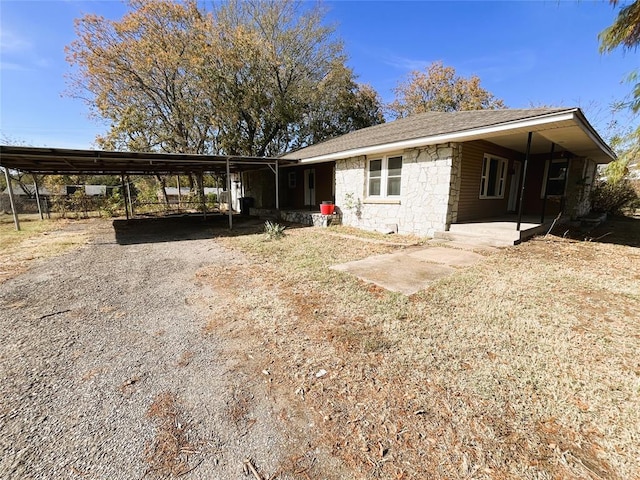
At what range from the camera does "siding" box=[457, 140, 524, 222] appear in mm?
7715

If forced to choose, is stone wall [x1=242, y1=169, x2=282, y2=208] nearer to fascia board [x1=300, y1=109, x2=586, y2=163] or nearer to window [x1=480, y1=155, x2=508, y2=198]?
fascia board [x1=300, y1=109, x2=586, y2=163]

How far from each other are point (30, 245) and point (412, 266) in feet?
32.5

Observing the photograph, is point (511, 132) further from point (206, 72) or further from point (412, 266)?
point (206, 72)

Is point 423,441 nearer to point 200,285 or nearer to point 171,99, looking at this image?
point 200,285

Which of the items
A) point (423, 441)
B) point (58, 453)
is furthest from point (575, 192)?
point (58, 453)

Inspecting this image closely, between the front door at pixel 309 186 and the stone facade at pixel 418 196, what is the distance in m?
3.68

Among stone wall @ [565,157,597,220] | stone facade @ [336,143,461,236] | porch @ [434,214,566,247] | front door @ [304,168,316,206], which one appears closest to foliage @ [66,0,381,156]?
front door @ [304,168,316,206]

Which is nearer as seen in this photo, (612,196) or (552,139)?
(552,139)

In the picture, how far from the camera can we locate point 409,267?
4.96 metres

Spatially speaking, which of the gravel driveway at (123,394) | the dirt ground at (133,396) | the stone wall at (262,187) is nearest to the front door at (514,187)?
the stone wall at (262,187)

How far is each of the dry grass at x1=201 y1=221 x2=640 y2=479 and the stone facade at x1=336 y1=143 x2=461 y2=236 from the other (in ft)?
11.0

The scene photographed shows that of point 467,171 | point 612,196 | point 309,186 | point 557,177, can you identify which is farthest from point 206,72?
point 612,196

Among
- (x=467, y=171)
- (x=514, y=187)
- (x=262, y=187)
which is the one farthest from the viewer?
(x=262, y=187)

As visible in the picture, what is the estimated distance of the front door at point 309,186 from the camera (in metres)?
13.3
